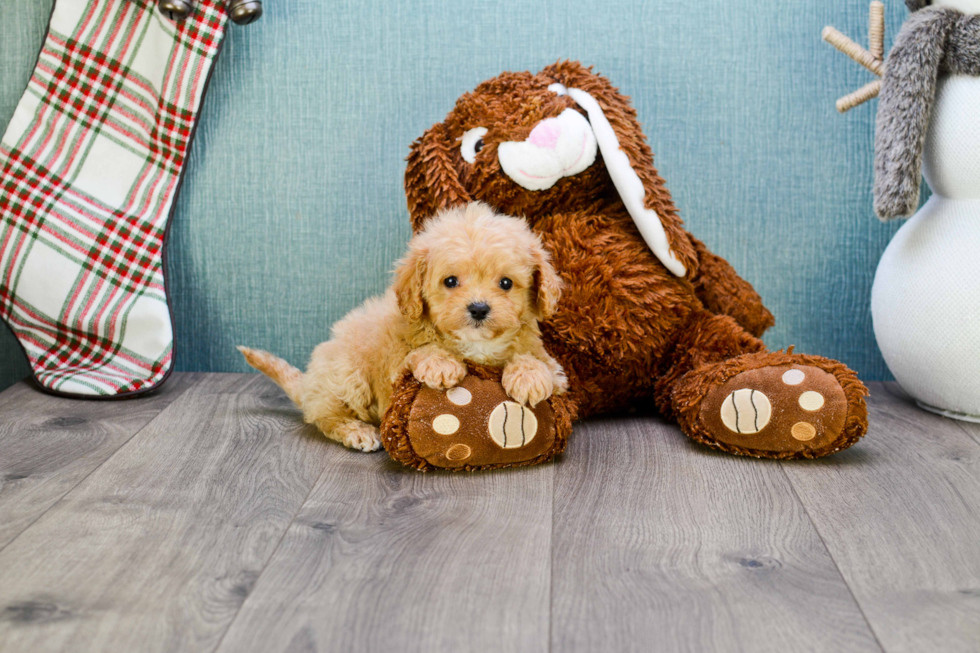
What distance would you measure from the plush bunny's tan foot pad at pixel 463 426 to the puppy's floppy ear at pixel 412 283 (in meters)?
0.11

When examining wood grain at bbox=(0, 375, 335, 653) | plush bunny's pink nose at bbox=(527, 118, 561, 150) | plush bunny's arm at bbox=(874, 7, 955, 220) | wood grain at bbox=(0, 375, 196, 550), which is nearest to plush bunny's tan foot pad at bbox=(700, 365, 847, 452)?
plush bunny's arm at bbox=(874, 7, 955, 220)

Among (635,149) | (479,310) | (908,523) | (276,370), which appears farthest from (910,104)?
(276,370)

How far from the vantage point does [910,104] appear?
136cm

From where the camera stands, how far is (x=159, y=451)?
1.34 m

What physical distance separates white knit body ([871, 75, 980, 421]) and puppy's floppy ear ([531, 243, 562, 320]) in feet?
2.11

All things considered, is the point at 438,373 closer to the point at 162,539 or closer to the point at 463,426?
the point at 463,426

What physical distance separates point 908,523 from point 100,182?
152cm

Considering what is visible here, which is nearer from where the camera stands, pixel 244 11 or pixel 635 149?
pixel 635 149

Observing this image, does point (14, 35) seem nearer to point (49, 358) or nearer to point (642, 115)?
point (49, 358)

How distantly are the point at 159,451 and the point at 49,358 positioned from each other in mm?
507

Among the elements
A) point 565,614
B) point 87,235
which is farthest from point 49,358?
point 565,614

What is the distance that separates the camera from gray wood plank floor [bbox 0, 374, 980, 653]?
84 centimetres

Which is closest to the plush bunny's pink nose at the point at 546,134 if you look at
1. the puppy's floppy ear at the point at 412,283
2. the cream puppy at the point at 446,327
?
the cream puppy at the point at 446,327

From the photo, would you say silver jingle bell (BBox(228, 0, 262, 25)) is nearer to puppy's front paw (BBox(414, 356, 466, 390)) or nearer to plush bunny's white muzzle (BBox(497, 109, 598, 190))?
plush bunny's white muzzle (BBox(497, 109, 598, 190))
